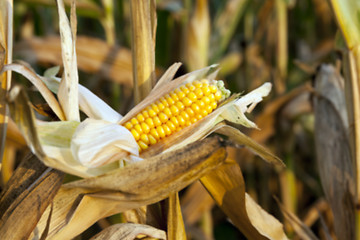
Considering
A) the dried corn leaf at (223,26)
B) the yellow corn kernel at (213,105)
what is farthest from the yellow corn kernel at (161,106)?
the dried corn leaf at (223,26)

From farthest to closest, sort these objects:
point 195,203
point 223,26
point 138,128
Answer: point 223,26 → point 195,203 → point 138,128

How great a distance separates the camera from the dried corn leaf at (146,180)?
61 centimetres

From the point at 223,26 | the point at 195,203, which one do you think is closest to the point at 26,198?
the point at 195,203

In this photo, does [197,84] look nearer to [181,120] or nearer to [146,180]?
[181,120]

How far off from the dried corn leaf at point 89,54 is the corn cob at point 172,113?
1070 millimetres

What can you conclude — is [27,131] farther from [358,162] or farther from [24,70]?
[358,162]

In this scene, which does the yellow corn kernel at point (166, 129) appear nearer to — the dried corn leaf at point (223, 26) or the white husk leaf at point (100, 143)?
the white husk leaf at point (100, 143)

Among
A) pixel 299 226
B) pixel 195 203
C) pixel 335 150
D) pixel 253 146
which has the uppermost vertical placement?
pixel 253 146

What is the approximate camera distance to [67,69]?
0.68 metres

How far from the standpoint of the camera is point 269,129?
1.86 m

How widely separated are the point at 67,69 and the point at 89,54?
114cm

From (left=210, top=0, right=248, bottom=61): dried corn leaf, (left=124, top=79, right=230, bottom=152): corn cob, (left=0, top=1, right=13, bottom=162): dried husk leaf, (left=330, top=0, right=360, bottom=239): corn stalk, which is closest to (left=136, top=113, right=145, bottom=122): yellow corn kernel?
(left=124, top=79, right=230, bottom=152): corn cob

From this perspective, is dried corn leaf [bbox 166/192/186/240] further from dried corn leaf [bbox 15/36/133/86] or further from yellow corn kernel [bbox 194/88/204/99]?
dried corn leaf [bbox 15/36/133/86]

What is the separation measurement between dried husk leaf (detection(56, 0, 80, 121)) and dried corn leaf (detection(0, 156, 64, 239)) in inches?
4.7
